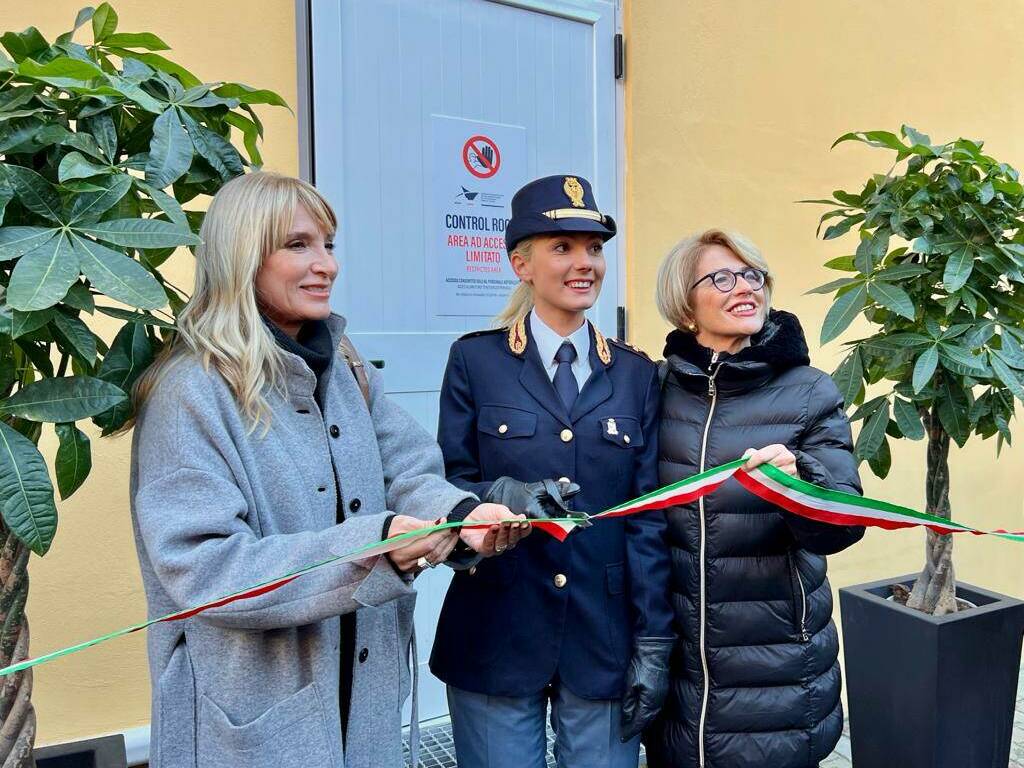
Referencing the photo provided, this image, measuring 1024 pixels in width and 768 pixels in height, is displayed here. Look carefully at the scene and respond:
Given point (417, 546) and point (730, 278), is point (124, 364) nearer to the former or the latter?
point (417, 546)

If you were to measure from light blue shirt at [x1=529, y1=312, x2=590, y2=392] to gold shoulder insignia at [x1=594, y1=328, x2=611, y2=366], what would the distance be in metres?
0.03

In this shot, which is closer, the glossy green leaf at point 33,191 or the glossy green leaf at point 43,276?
the glossy green leaf at point 43,276

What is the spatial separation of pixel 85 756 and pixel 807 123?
12.5 feet

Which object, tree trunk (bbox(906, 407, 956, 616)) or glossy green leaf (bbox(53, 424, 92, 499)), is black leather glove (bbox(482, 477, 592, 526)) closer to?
glossy green leaf (bbox(53, 424, 92, 499))

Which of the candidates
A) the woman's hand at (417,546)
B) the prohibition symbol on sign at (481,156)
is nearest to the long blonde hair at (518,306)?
the woman's hand at (417,546)

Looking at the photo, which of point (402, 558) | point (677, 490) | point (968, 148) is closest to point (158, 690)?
point (402, 558)

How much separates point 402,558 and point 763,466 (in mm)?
709

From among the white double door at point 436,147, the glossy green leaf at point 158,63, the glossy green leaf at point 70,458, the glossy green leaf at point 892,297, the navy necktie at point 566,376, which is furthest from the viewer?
the white double door at point 436,147

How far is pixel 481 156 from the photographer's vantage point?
3.29 meters

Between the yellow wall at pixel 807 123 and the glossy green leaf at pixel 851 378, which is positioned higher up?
the yellow wall at pixel 807 123

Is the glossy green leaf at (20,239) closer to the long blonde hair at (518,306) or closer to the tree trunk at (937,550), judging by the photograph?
the long blonde hair at (518,306)

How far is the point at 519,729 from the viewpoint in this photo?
72.0 inches

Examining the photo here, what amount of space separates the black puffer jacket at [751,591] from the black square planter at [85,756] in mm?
1204

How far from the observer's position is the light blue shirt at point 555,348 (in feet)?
6.33
